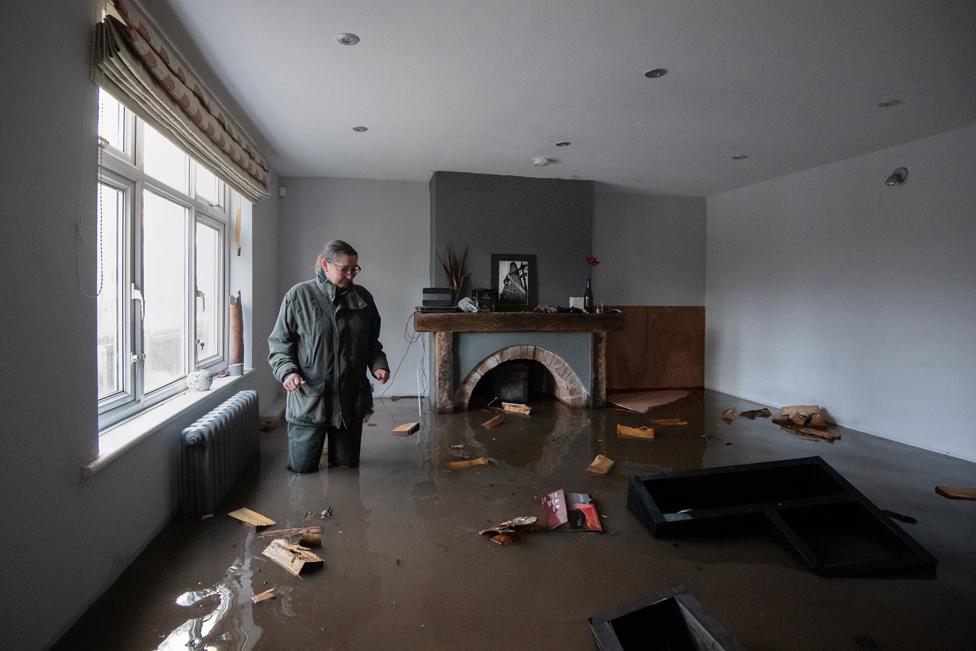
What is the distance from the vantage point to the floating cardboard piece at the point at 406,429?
4434mm

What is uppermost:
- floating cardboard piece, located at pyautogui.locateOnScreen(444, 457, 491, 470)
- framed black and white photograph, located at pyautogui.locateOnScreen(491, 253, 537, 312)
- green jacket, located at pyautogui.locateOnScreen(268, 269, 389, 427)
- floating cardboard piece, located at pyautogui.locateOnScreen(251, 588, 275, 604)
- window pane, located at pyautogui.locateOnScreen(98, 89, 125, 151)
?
window pane, located at pyautogui.locateOnScreen(98, 89, 125, 151)

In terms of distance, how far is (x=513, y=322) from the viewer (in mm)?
5336

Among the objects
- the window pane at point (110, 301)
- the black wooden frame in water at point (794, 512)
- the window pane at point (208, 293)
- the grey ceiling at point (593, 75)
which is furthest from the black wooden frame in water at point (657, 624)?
the window pane at point (208, 293)

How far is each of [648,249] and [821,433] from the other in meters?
3.07

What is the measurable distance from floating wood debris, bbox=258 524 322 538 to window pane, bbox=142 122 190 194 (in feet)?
6.72

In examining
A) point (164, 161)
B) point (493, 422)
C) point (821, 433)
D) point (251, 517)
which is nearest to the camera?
point (251, 517)

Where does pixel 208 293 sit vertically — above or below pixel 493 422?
above

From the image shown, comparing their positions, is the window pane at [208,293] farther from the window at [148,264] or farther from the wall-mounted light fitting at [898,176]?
the wall-mounted light fitting at [898,176]

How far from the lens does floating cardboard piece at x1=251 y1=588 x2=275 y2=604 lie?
197 centimetres

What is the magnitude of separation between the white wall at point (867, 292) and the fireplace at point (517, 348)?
1912 millimetres

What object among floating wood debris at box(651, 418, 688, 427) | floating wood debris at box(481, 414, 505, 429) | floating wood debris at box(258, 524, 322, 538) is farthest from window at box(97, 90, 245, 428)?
floating wood debris at box(651, 418, 688, 427)

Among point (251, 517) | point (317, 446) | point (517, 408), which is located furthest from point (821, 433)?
point (251, 517)

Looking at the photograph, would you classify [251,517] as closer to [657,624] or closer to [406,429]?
[406,429]

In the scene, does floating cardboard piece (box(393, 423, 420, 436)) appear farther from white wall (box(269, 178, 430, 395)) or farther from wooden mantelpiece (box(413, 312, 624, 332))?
white wall (box(269, 178, 430, 395))
